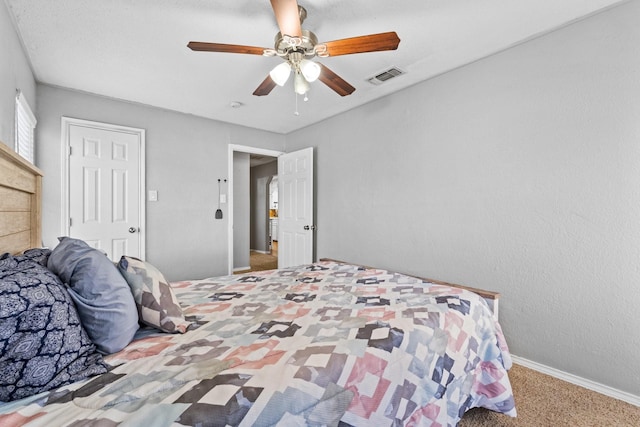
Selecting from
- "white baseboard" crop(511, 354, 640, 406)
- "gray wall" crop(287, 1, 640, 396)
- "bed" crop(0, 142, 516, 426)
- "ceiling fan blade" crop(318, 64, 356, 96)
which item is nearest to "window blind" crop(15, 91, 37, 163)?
"bed" crop(0, 142, 516, 426)

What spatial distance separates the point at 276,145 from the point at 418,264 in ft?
9.71

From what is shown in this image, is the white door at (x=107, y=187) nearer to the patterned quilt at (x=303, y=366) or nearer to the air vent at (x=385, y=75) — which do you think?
the patterned quilt at (x=303, y=366)

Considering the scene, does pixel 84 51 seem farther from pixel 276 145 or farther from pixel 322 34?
pixel 276 145

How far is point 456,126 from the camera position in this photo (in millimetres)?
2736

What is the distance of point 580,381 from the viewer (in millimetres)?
2020

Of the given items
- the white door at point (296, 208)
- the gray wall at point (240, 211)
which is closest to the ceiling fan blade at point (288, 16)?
the white door at point (296, 208)

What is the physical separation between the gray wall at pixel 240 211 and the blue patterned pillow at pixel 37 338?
4.85 m

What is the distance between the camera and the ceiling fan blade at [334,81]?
2.23 m

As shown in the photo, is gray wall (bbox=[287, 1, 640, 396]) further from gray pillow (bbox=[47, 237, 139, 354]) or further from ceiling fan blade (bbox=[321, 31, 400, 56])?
gray pillow (bbox=[47, 237, 139, 354])

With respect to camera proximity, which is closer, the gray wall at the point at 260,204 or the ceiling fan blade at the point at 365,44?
the ceiling fan blade at the point at 365,44

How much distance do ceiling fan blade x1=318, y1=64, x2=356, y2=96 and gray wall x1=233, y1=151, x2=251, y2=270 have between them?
146 inches

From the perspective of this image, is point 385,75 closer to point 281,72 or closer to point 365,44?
point 365,44

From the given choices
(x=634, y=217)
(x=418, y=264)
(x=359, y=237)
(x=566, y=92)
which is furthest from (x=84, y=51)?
(x=634, y=217)

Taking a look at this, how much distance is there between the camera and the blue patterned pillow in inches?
30.5
